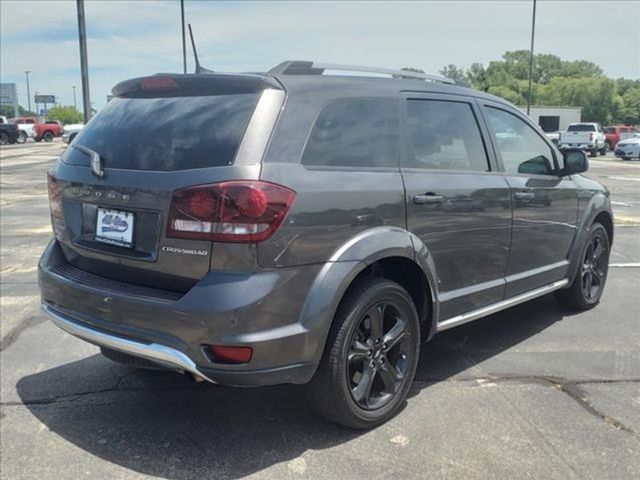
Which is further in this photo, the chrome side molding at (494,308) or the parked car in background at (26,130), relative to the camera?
the parked car in background at (26,130)

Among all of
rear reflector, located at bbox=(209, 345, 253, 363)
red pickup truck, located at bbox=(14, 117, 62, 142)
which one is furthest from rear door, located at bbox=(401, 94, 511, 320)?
red pickup truck, located at bbox=(14, 117, 62, 142)

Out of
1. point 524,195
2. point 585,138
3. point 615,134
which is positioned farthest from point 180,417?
point 615,134

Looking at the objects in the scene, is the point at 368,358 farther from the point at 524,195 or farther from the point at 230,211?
the point at 524,195

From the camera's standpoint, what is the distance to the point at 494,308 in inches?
167

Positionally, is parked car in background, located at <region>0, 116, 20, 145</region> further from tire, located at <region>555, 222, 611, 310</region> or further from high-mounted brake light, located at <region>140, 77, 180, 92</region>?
high-mounted brake light, located at <region>140, 77, 180, 92</region>

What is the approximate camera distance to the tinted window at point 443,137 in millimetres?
3715

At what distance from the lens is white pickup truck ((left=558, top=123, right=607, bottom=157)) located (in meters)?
37.3

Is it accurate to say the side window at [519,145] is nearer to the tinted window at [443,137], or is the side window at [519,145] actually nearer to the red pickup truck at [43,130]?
the tinted window at [443,137]

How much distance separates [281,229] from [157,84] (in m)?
1.17

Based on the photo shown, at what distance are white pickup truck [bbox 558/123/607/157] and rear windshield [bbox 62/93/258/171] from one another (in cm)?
3704

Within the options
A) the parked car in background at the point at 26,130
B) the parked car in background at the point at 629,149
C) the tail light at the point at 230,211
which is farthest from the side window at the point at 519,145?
the parked car in background at the point at 26,130

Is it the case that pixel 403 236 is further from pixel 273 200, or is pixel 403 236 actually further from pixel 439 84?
pixel 439 84

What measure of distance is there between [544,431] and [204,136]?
7.61 feet

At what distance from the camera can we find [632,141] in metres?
33.3
